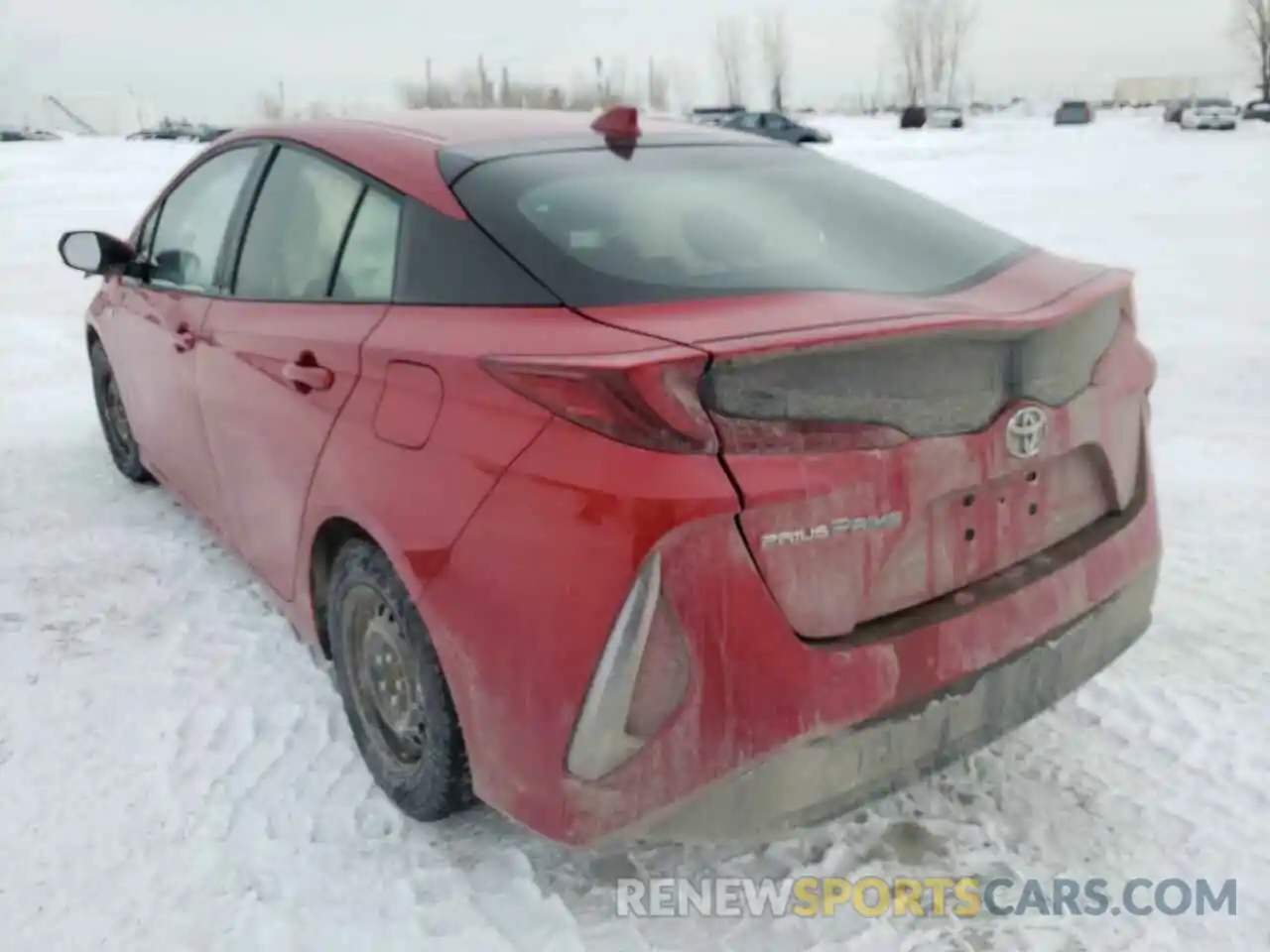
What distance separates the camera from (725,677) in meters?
1.89

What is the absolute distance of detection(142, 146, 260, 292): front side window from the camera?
3.46 m

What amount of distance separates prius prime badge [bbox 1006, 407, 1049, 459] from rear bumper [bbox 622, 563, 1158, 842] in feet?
1.30

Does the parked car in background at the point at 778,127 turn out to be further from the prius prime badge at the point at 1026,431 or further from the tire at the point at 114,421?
the prius prime badge at the point at 1026,431

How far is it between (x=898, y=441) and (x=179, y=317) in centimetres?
253

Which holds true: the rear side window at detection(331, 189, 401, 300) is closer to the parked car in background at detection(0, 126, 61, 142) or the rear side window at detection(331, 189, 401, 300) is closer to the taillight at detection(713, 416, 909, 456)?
the taillight at detection(713, 416, 909, 456)

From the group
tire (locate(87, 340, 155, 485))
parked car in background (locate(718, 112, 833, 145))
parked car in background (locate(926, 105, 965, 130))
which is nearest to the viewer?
tire (locate(87, 340, 155, 485))

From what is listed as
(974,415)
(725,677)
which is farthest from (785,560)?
(974,415)

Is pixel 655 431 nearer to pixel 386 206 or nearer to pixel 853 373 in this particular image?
pixel 853 373

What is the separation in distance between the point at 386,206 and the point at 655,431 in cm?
110

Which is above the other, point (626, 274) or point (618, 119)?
point (618, 119)

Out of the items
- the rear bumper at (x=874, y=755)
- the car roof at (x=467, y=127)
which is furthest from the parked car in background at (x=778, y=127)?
the rear bumper at (x=874, y=755)

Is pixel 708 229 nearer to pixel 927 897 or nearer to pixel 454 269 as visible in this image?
pixel 454 269

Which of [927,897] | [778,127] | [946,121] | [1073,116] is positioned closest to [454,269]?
[927,897]

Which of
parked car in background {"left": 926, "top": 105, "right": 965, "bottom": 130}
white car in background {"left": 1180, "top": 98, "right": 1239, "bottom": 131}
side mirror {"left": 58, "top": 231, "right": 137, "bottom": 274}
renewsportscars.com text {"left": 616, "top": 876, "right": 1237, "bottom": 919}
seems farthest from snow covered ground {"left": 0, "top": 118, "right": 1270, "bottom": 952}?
parked car in background {"left": 926, "top": 105, "right": 965, "bottom": 130}
